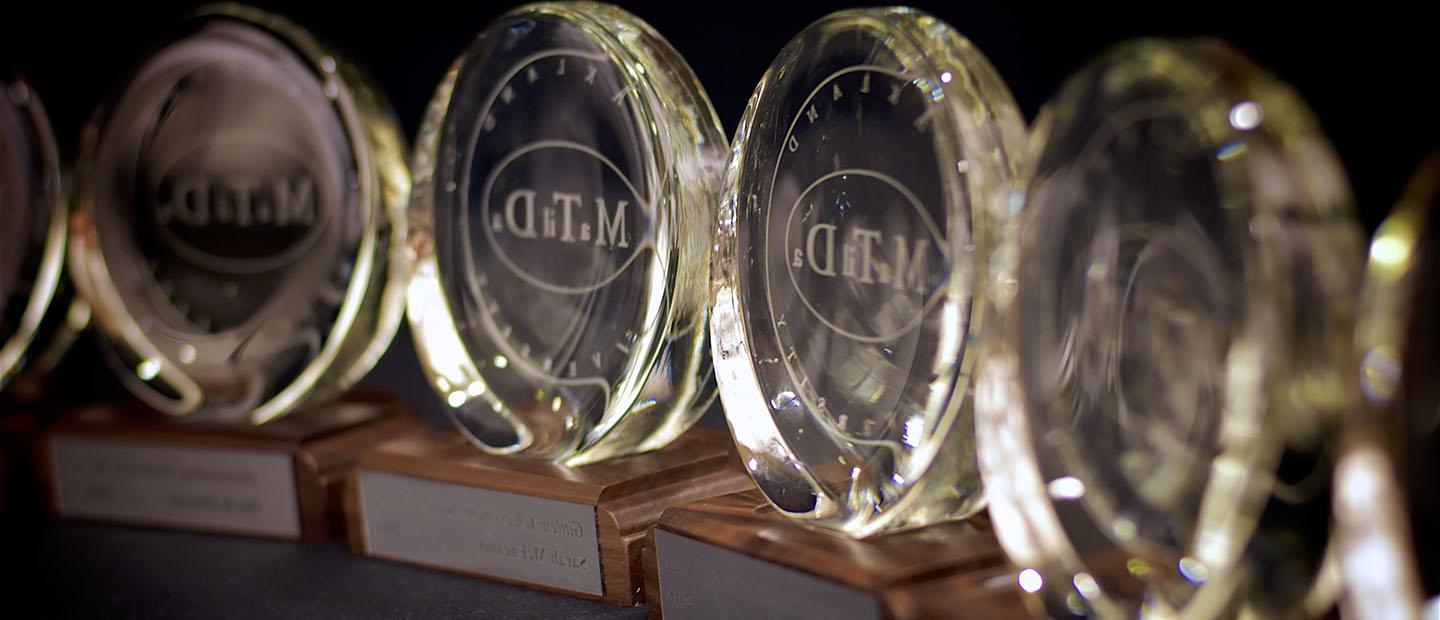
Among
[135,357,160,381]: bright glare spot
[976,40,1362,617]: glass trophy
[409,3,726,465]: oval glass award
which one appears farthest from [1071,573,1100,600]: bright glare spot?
[135,357,160,381]: bright glare spot

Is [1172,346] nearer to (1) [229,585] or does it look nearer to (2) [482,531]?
Answer: (2) [482,531]

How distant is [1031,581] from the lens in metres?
0.59

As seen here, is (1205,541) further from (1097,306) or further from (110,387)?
(110,387)

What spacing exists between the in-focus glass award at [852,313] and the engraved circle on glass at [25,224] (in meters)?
0.62

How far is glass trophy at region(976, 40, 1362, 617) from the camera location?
48cm

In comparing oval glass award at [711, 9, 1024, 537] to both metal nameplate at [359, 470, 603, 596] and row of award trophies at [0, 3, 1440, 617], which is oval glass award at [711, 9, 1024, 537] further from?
metal nameplate at [359, 470, 603, 596]

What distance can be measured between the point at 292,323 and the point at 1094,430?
629 millimetres

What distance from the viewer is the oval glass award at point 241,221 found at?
981mm

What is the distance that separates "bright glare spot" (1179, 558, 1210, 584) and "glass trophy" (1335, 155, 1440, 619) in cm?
5

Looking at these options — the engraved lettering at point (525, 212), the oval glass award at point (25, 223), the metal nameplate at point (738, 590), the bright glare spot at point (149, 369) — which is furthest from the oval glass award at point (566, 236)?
the oval glass award at point (25, 223)

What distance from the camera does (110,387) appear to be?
4.34 feet

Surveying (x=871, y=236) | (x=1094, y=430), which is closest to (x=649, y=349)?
(x=871, y=236)

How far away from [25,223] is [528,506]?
0.53 m

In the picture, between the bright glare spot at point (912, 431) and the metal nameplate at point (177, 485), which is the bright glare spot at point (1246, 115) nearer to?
the bright glare spot at point (912, 431)
